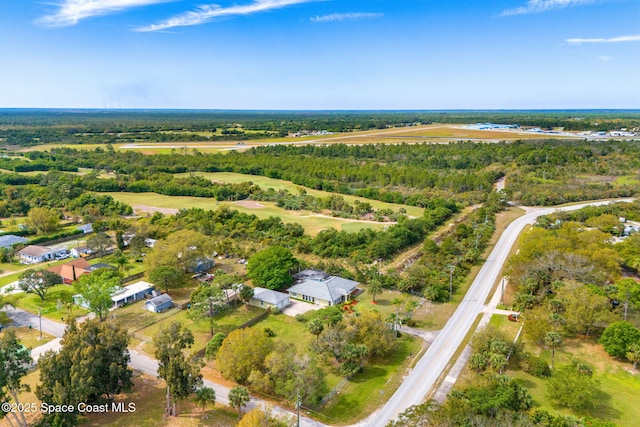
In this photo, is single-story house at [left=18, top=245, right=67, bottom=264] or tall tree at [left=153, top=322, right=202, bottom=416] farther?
single-story house at [left=18, top=245, right=67, bottom=264]

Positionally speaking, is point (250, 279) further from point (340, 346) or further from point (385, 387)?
point (385, 387)

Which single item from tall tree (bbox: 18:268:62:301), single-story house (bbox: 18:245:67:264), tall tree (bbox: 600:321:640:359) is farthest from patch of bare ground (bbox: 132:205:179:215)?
tall tree (bbox: 600:321:640:359)

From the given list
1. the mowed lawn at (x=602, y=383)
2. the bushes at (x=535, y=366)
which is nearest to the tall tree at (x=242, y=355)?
the mowed lawn at (x=602, y=383)

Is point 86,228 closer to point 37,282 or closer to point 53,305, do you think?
point 37,282

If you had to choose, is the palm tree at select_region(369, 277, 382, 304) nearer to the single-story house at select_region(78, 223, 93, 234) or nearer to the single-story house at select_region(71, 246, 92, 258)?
the single-story house at select_region(71, 246, 92, 258)

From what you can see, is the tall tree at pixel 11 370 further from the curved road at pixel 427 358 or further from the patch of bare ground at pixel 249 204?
the patch of bare ground at pixel 249 204
